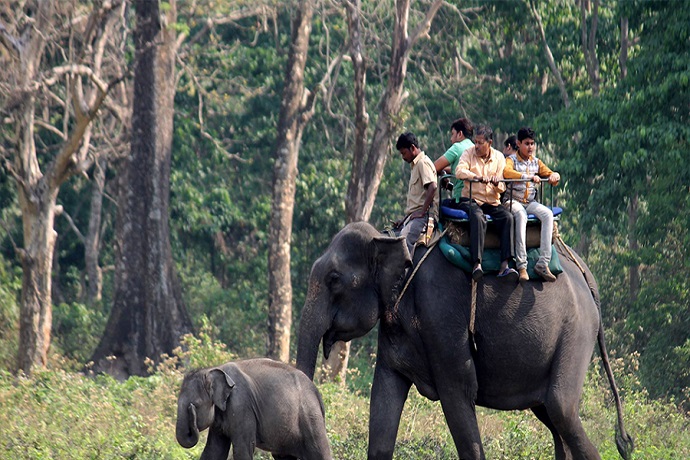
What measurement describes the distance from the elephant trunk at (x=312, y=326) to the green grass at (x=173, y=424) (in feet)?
8.40

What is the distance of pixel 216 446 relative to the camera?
27.8 ft

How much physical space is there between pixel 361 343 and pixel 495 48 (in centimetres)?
611

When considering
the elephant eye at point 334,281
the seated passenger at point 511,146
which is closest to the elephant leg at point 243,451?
the elephant eye at point 334,281

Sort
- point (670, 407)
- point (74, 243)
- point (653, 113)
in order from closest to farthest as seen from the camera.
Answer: point (670, 407)
point (653, 113)
point (74, 243)

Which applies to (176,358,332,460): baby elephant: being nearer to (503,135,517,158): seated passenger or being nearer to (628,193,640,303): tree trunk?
(503,135,517,158): seated passenger

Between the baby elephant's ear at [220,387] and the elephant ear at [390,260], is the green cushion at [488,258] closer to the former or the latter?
the elephant ear at [390,260]

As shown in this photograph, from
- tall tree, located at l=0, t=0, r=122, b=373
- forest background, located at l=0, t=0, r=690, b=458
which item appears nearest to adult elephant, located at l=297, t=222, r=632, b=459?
forest background, located at l=0, t=0, r=690, b=458

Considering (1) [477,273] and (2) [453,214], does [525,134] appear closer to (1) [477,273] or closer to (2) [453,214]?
(2) [453,214]

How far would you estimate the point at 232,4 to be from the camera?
25969 millimetres

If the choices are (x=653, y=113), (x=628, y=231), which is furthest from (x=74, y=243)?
(x=653, y=113)

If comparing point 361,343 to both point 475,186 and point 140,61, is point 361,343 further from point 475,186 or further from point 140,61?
point 475,186

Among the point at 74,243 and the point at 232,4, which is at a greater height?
the point at 232,4

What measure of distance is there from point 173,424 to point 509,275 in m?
5.43

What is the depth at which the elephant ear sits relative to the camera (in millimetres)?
7816
